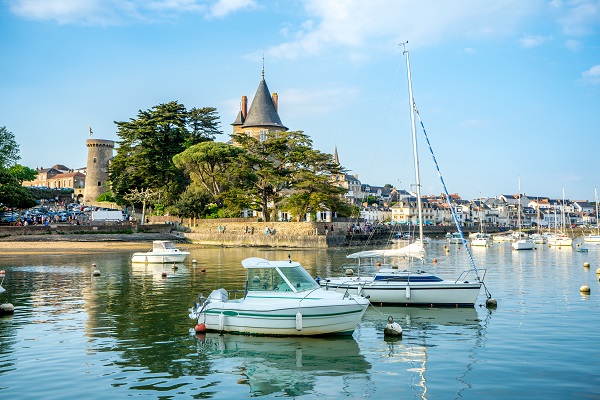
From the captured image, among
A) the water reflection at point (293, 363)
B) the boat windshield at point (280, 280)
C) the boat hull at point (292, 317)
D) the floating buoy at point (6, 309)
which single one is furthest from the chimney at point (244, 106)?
the water reflection at point (293, 363)

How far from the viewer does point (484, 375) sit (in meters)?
13.6

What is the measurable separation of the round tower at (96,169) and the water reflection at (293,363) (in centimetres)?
9850

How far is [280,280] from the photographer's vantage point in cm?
1809

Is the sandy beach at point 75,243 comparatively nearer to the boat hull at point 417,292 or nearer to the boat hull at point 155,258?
the boat hull at point 155,258

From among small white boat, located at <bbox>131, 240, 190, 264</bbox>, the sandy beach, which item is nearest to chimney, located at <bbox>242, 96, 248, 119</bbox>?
the sandy beach

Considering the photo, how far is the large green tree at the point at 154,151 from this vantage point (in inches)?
3209

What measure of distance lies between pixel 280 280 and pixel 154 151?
67.5 m

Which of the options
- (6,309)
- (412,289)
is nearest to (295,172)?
(412,289)

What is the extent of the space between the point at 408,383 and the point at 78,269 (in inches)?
1195

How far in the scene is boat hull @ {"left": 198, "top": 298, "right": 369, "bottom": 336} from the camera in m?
17.0

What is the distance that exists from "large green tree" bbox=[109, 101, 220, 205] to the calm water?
55931mm

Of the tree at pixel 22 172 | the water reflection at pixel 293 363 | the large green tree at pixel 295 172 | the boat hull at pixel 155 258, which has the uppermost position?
the tree at pixel 22 172

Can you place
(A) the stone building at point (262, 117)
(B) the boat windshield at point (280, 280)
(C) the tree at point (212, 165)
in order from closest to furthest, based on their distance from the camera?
(B) the boat windshield at point (280, 280) < (C) the tree at point (212, 165) < (A) the stone building at point (262, 117)

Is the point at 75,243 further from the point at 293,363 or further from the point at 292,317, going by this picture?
the point at 293,363
